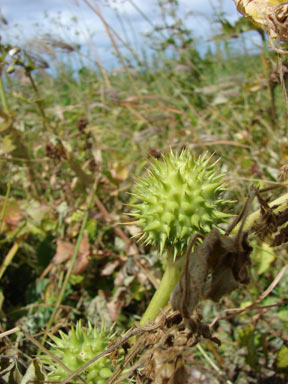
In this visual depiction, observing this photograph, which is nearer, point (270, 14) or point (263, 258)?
point (270, 14)

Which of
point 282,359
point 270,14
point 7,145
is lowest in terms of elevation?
point 282,359

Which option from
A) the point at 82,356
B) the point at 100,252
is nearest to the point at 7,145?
the point at 100,252

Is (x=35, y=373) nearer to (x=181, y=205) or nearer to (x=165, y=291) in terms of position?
(x=165, y=291)

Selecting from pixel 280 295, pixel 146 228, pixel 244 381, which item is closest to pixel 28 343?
pixel 244 381

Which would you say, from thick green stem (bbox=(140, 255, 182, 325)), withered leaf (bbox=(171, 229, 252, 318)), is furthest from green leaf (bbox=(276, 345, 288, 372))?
withered leaf (bbox=(171, 229, 252, 318))

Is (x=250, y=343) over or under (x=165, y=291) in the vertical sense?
under
